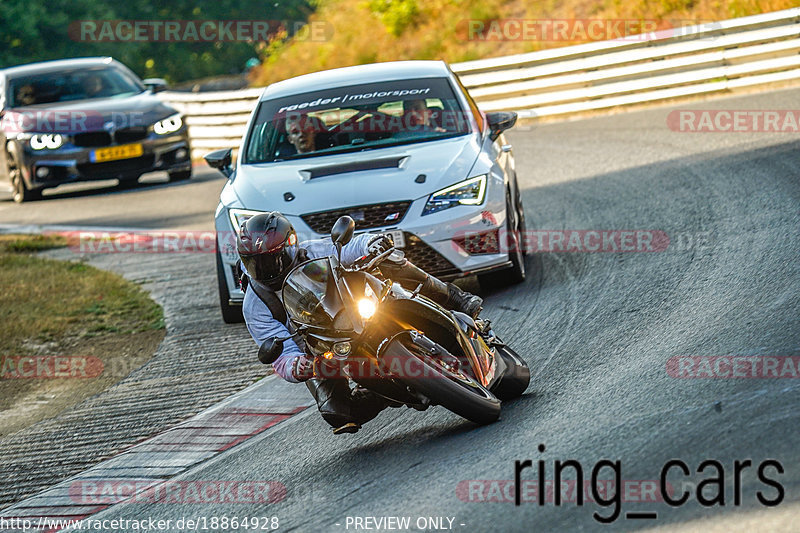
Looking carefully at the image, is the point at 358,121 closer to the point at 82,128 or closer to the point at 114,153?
the point at 114,153

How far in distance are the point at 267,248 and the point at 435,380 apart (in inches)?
41.8

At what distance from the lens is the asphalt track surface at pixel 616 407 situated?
4703mm

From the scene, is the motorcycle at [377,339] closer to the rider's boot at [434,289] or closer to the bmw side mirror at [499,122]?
the rider's boot at [434,289]

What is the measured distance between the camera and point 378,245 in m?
5.59

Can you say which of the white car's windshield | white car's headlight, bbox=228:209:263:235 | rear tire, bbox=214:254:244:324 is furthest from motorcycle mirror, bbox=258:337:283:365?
the white car's windshield

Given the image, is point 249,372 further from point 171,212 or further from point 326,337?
point 171,212

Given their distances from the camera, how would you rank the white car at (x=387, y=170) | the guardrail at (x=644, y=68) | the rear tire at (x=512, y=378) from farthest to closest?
the guardrail at (x=644, y=68) < the white car at (x=387, y=170) < the rear tire at (x=512, y=378)

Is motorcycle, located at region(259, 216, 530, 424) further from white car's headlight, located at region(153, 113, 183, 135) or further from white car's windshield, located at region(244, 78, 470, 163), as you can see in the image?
white car's headlight, located at region(153, 113, 183, 135)

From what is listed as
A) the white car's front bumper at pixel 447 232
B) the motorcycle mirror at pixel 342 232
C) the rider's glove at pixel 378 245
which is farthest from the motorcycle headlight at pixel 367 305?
the white car's front bumper at pixel 447 232

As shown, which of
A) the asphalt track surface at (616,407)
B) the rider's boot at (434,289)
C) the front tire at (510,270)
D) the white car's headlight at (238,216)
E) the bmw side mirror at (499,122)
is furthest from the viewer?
the bmw side mirror at (499,122)

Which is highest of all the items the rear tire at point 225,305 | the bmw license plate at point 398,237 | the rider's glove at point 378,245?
the rider's glove at point 378,245

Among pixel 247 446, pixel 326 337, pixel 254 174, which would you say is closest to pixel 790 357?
pixel 326 337

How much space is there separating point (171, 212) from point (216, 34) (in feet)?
166

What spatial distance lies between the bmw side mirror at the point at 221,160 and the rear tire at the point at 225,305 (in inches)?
38.8
